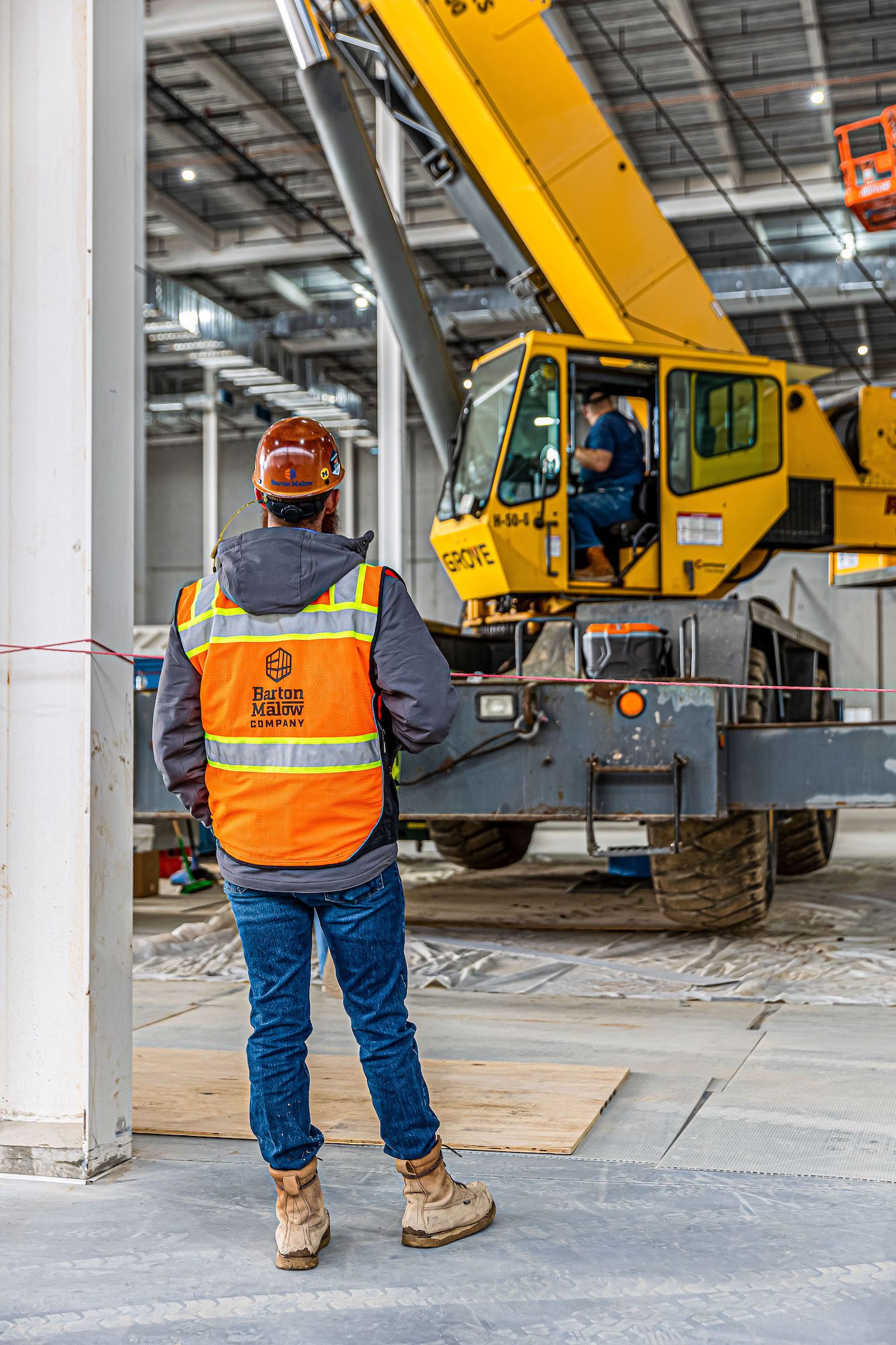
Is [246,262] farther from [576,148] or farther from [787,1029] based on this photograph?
[787,1029]

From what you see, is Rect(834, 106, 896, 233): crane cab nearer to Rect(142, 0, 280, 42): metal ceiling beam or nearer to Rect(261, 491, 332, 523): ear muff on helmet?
Rect(142, 0, 280, 42): metal ceiling beam

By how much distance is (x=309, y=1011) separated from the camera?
2.88 meters

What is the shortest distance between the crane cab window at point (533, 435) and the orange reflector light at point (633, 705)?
1530 millimetres

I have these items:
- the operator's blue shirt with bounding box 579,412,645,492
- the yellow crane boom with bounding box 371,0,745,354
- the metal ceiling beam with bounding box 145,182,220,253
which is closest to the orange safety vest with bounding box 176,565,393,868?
the operator's blue shirt with bounding box 579,412,645,492

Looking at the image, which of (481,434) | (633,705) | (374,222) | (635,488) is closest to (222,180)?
(374,222)

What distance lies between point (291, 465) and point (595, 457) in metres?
4.55

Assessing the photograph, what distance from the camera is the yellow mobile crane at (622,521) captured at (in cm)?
614

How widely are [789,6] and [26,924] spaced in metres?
13.2

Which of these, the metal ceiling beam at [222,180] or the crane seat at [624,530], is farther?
the metal ceiling beam at [222,180]

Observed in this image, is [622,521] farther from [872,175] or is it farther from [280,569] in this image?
[280,569]

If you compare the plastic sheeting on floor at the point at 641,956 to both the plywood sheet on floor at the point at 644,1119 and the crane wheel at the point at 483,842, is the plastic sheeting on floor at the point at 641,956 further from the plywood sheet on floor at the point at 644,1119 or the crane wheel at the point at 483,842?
the plywood sheet on floor at the point at 644,1119

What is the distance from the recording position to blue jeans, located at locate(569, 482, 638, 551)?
7.34 meters

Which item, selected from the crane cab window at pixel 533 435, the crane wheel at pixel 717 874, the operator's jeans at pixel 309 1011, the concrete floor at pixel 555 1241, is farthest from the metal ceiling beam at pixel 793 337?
the operator's jeans at pixel 309 1011

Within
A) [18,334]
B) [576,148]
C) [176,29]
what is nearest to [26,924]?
[18,334]
